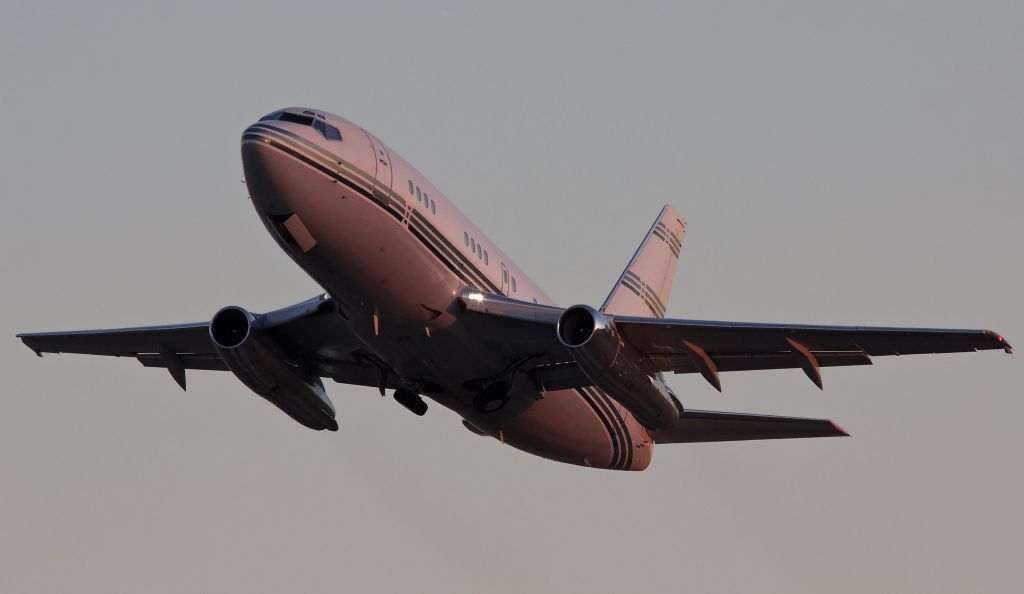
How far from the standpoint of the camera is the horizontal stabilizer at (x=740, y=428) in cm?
3925

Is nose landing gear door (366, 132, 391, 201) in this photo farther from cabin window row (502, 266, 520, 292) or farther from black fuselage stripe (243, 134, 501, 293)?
cabin window row (502, 266, 520, 292)

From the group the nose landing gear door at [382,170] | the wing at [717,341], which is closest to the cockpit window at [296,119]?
the nose landing gear door at [382,170]

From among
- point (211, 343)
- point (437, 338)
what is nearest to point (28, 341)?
point (211, 343)

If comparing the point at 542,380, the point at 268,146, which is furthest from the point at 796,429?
the point at 268,146

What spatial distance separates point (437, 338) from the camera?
33781 mm

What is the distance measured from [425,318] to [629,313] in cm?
1340

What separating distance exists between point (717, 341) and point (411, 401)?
26.4 ft

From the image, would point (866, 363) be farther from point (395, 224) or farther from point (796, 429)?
point (395, 224)

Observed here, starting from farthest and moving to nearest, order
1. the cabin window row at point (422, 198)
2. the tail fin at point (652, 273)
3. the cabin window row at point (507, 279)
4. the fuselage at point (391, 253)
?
1. the tail fin at point (652, 273)
2. the cabin window row at point (507, 279)
3. the cabin window row at point (422, 198)
4. the fuselage at point (391, 253)

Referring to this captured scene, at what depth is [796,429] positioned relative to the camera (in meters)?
39.8

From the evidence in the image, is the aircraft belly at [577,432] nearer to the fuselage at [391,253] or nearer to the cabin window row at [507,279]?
the fuselage at [391,253]

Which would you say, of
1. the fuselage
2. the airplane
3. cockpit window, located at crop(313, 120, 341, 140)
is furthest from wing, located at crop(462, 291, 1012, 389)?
cockpit window, located at crop(313, 120, 341, 140)

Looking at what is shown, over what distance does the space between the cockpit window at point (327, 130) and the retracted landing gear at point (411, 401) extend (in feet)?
26.7

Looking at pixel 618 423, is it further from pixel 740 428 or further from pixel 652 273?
pixel 652 273
